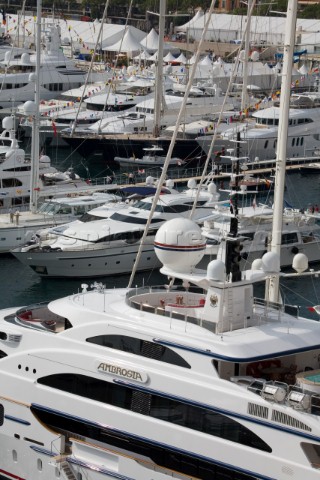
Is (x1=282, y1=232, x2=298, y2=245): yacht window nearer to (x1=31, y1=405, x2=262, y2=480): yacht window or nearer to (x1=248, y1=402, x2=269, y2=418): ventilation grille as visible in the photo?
(x1=31, y1=405, x2=262, y2=480): yacht window

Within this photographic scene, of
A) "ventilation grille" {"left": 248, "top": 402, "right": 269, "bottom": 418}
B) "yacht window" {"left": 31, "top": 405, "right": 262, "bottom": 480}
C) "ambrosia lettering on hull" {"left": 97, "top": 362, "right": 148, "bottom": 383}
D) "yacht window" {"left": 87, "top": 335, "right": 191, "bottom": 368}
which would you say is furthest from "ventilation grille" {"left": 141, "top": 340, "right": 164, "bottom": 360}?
"ventilation grille" {"left": 248, "top": 402, "right": 269, "bottom": 418}

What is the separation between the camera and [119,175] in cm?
5872

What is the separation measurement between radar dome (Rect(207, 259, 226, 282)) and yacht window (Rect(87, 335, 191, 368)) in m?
1.46

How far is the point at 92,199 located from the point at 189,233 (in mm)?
24118

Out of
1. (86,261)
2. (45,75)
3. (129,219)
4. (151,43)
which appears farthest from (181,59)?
(86,261)

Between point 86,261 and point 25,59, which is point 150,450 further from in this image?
point 25,59

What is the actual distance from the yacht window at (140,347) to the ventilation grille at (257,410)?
145cm

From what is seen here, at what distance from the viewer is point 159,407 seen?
67.9 ft

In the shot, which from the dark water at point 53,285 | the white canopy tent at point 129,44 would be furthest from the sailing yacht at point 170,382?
the white canopy tent at point 129,44

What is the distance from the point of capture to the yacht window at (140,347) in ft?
68.2

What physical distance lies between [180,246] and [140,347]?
79.2 inches

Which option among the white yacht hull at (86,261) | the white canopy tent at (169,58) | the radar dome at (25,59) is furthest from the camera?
the white canopy tent at (169,58)

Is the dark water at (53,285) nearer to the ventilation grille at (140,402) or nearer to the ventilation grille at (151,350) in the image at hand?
the ventilation grille at (151,350)

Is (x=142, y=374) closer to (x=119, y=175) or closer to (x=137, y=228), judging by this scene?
(x=137, y=228)
